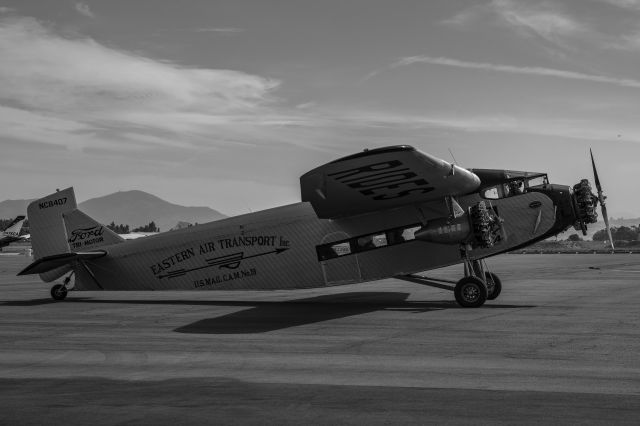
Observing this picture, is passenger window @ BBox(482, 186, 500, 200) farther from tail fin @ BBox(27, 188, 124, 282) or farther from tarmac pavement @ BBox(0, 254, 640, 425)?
tail fin @ BBox(27, 188, 124, 282)

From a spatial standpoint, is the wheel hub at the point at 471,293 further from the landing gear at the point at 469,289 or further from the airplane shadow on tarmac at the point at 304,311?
the airplane shadow on tarmac at the point at 304,311

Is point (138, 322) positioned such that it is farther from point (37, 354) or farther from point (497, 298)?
point (497, 298)

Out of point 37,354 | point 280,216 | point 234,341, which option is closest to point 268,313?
point 280,216

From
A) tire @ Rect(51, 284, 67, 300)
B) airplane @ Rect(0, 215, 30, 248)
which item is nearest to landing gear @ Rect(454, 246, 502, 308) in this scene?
tire @ Rect(51, 284, 67, 300)

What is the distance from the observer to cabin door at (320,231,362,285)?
822 inches

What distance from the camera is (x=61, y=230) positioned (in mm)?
25328

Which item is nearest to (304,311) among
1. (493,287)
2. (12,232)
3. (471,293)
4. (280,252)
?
(280,252)

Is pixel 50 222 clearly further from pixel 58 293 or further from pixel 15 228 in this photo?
pixel 15 228

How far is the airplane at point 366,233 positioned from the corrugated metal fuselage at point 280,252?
34mm

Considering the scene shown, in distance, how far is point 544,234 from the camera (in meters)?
20.0

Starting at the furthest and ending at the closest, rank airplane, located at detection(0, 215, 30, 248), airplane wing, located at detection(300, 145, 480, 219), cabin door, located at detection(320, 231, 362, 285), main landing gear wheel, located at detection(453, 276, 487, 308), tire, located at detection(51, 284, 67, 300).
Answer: airplane, located at detection(0, 215, 30, 248) → tire, located at detection(51, 284, 67, 300) → cabin door, located at detection(320, 231, 362, 285) → main landing gear wheel, located at detection(453, 276, 487, 308) → airplane wing, located at detection(300, 145, 480, 219)

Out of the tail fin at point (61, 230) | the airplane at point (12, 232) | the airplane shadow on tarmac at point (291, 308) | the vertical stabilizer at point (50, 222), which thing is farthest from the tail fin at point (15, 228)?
the airplane shadow on tarmac at point (291, 308)

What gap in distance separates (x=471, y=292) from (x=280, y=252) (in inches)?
253

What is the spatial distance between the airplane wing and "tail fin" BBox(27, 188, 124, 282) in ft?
33.6
